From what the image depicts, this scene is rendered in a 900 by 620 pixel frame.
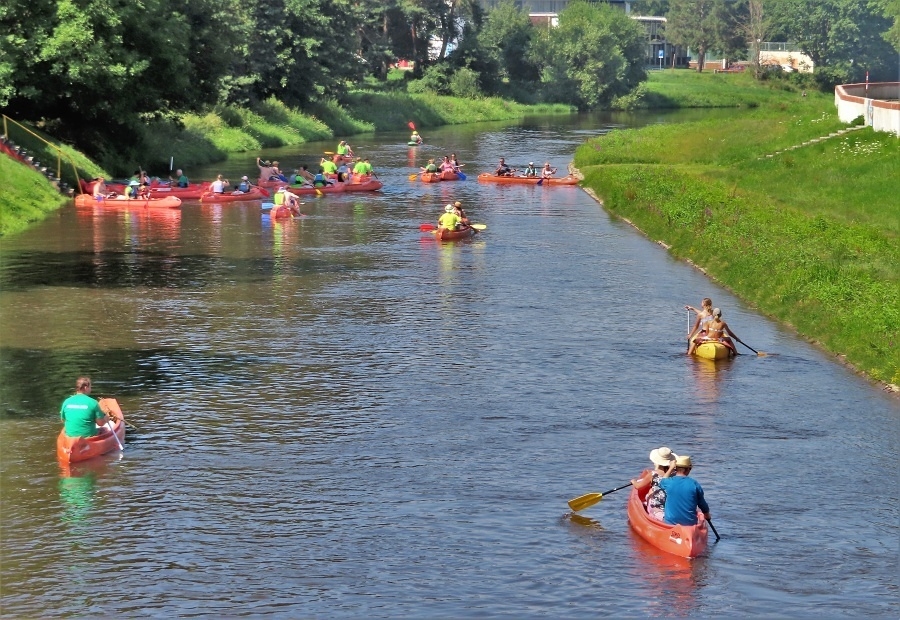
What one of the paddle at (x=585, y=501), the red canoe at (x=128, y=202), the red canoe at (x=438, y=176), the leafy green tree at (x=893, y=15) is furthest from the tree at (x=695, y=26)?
the paddle at (x=585, y=501)

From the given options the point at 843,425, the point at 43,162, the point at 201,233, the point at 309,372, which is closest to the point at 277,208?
the point at 201,233

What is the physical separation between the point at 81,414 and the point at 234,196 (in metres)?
34.1

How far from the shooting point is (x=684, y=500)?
17.4 metres

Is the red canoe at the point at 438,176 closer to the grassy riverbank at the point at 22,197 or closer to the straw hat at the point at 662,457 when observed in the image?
the grassy riverbank at the point at 22,197

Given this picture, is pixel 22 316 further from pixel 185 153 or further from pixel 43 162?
pixel 185 153

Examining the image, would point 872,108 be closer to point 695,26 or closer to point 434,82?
point 434,82

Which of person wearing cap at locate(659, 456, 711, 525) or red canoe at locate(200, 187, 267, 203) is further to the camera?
red canoe at locate(200, 187, 267, 203)

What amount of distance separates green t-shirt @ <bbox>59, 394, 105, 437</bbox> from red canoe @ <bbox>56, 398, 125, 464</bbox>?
11cm

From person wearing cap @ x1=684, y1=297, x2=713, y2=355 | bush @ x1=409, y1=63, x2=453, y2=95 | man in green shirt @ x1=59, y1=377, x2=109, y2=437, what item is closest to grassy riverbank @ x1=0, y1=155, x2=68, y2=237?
man in green shirt @ x1=59, y1=377, x2=109, y2=437

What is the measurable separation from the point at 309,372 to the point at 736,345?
995cm

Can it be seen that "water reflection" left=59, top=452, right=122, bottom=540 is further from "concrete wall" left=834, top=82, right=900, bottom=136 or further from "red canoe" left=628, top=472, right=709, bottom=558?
"concrete wall" left=834, top=82, right=900, bottom=136

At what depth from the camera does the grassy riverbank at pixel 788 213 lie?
99.5 ft

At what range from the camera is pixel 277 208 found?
4953 cm

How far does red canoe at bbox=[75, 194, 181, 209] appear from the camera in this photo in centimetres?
5072
